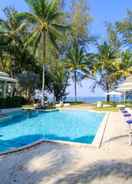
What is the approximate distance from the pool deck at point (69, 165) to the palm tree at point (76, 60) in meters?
24.9

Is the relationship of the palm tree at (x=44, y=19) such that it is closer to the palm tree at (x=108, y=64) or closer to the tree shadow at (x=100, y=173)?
the palm tree at (x=108, y=64)

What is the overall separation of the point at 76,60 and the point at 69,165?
90.3 feet

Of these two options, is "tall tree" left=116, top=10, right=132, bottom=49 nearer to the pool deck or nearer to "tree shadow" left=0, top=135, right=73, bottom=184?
the pool deck

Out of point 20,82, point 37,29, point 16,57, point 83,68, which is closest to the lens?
point 37,29

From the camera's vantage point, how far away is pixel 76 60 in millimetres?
32375

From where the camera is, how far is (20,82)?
26.9 meters

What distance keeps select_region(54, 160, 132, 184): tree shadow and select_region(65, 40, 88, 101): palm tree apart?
2633cm

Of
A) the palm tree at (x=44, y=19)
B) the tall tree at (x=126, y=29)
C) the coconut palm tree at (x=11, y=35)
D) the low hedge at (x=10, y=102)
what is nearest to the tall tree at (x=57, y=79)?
the coconut palm tree at (x=11, y=35)

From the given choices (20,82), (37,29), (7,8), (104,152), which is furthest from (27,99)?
(104,152)

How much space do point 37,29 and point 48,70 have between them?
7159 mm

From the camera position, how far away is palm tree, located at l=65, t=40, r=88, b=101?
32344 millimetres

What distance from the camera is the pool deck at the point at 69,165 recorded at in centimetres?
471

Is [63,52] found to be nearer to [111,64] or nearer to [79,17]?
Answer: [79,17]

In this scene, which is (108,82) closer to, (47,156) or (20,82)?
(20,82)
